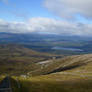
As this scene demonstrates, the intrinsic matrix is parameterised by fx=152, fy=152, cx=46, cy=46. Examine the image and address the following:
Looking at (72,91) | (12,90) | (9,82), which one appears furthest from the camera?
(9,82)

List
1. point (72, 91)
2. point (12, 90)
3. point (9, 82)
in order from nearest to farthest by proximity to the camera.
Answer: point (12, 90)
point (72, 91)
point (9, 82)

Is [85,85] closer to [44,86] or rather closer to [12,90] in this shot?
[44,86]

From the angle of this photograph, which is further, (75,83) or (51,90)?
(75,83)

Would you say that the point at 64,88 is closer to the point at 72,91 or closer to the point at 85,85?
the point at 72,91

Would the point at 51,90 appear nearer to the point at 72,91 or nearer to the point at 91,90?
the point at 72,91

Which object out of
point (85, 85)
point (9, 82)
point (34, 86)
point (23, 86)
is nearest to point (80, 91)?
point (85, 85)

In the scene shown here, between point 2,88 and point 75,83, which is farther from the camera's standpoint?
point 75,83

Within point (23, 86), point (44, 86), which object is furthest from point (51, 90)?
point (23, 86)

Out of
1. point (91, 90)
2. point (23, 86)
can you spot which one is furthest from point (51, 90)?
point (91, 90)
